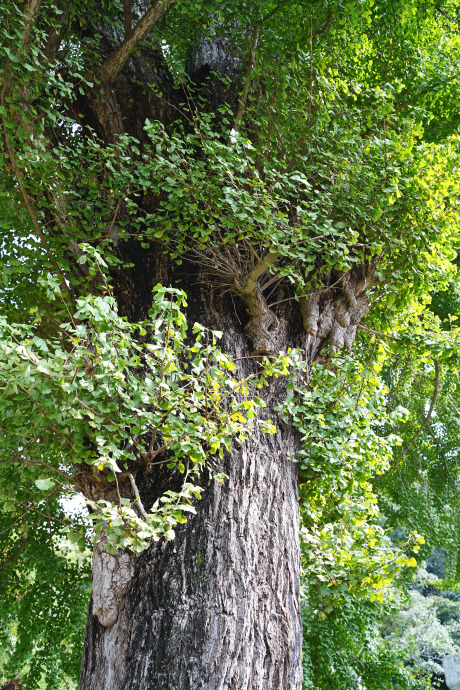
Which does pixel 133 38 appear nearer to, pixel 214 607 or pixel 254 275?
pixel 254 275

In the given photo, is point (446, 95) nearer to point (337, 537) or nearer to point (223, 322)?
point (223, 322)

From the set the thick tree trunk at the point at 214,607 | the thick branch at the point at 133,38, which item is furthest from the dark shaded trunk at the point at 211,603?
the thick branch at the point at 133,38

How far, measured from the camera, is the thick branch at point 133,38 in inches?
155

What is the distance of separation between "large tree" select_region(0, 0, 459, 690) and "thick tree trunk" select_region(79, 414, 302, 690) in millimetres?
11

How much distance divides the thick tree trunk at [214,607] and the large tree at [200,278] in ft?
0.03

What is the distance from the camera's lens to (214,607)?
286cm

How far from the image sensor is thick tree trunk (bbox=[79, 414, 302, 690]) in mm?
2742

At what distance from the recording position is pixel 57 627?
532 centimetres

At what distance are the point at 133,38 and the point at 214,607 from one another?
3.82 m

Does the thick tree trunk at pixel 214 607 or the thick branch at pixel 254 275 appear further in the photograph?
the thick branch at pixel 254 275

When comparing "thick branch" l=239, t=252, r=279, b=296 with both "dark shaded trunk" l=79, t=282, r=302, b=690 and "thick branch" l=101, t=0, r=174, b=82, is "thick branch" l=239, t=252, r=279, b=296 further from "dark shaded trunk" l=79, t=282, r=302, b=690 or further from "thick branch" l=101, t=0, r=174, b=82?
"thick branch" l=101, t=0, r=174, b=82

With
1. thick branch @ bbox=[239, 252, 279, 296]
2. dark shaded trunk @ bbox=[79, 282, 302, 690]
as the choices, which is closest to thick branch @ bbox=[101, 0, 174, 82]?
thick branch @ bbox=[239, 252, 279, 296]

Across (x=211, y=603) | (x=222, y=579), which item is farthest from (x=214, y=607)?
(x=222, y=579)

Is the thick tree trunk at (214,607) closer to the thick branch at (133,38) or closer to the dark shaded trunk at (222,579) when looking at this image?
the dark shaded trunk at (222,579)
